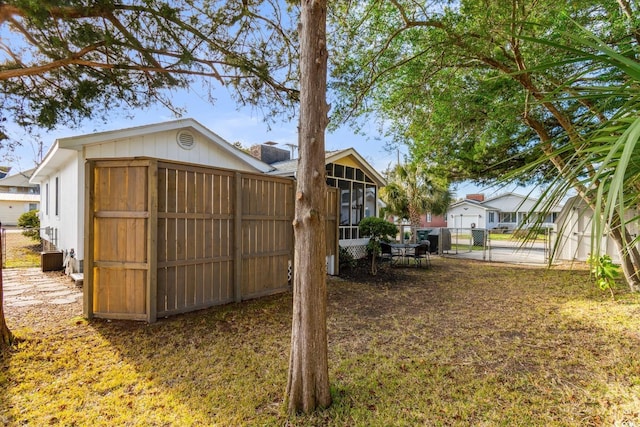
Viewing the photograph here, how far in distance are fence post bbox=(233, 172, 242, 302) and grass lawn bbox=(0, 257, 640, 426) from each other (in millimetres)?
399

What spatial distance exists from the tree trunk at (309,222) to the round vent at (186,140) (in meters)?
6.72

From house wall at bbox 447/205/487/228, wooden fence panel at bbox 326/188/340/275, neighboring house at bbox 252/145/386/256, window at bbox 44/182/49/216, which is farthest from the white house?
house wall at bbox 447/205/487/228

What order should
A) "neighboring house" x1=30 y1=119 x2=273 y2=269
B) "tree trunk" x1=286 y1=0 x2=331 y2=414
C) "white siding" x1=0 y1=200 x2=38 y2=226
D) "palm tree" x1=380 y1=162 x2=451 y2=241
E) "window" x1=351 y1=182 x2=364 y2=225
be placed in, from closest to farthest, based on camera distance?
"tree trunk" x1=286 y1=0 x2=331 y2=414
"neighboring house" x1=30 y1=119 x2=273 y2=269
"window" x1=351 y1=182 x2=364 y2=225
"palm tree" x1=380 y1=162 x2=451 y2=241
"white siding" x1=0 y1=200 x2=38 y2=226

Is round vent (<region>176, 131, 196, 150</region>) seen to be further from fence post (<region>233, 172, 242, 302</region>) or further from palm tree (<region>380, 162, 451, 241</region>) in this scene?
palm tree (<region>380, 162, 451, 241</region>)

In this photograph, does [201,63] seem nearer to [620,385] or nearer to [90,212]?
[90,212]

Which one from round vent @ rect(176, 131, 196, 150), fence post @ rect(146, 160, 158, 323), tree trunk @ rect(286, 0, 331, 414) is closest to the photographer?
tree trunk @ rect(286, 0, 331, 414)

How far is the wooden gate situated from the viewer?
15.3ft

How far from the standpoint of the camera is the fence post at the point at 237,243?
5.73 m

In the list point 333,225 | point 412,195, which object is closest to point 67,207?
point 333,225

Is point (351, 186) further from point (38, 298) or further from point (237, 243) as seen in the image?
point (38, 298)

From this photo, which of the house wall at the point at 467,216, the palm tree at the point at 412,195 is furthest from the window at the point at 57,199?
the house wall at the point at 467,216

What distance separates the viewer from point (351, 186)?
458 inches

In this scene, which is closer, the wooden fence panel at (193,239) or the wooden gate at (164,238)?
the wooden gate at (164,238)

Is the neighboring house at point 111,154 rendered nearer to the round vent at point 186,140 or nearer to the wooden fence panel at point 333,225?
the round vent at point 186,140
